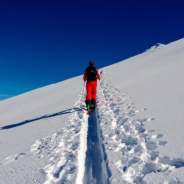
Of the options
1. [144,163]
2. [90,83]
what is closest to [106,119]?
[90,83]

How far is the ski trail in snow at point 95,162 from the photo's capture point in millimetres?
3455

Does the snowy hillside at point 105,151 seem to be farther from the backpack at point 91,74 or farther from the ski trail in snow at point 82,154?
the backpack at point 91,74

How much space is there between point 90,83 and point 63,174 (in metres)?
5.82

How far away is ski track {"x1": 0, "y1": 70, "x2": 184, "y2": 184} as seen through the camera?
135 inches

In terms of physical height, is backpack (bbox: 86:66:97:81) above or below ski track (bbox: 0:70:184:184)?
above

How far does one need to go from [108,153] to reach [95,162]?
37 centimetres

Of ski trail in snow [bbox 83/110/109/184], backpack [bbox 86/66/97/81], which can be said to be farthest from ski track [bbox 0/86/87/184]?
backpack [bbox 86/66/97/81]

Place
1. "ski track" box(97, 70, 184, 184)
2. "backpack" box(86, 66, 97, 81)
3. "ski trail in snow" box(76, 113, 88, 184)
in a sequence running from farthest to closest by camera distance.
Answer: "backpack" box(86, 66, 97, 81) → "ski trail in snow" box(76, 113, 88, 184) → "ski track" box(97, 70, 184, 184)

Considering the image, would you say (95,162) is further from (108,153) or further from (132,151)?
(132,151)

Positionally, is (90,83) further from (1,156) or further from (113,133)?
(1,156)

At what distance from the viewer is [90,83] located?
30.1 ft

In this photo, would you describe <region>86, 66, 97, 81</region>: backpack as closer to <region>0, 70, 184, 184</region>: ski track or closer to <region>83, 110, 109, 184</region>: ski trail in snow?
<region>0, 70, 184, 184</region>: ski track

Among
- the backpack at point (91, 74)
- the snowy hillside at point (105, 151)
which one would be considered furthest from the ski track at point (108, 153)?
the backpack at point (91, 74)

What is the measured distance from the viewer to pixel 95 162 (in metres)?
4.02
